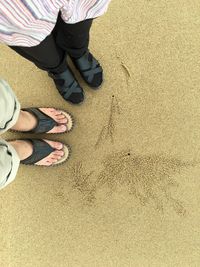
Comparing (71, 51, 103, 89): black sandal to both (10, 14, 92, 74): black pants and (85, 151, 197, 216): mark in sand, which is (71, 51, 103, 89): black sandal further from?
(85, 151, 197, 216): mark in sand

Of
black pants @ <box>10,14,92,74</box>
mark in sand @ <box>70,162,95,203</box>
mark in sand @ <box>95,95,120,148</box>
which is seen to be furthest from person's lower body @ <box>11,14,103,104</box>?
mark in sand @ <box>70,162,95,203</box>

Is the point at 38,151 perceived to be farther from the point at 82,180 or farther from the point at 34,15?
the point at 34,15

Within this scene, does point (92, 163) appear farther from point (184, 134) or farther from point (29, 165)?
point (184, 134)

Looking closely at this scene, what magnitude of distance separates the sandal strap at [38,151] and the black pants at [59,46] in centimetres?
26

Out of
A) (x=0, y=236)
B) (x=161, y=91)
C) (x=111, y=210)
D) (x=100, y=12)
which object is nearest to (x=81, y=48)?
(x=100, y=12)

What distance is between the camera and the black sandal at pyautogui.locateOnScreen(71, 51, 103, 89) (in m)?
1.13

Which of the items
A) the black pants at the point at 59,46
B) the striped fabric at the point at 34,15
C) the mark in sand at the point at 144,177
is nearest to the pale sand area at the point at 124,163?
the mark in sand at the point at 144,177

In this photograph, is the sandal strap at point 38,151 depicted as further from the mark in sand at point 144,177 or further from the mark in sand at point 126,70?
the mark in sand at point 126,70

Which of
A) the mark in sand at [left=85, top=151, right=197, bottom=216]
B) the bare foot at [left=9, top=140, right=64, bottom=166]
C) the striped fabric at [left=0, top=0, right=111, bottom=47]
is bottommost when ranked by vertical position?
the mark in sand at [left=85, top=151, right=197, bottom=216]

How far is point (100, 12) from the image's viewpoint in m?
0.69

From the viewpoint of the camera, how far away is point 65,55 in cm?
100

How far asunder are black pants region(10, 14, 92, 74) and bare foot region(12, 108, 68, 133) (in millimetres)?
187

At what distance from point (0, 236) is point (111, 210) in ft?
1.26

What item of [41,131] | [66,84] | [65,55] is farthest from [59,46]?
[41,131]
